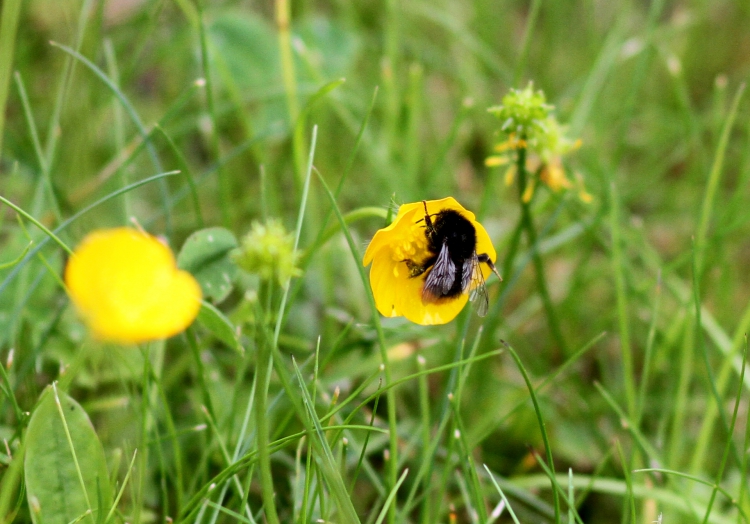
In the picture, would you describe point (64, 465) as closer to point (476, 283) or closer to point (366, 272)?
point (476, 283)

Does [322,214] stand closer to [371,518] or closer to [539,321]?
[539,321]

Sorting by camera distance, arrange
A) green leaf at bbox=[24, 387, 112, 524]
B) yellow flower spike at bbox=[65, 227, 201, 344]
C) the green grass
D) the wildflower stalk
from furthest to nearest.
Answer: the wildflower stalk < the green grass < green leaf at bbox=[24, 387, 112, 524] < yellow flower spike at bbox=[65, 227, 201, 344]

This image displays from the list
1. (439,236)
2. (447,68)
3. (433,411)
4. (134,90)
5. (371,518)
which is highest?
(447,68)

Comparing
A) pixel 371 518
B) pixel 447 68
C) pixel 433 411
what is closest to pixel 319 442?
pixel 371 518

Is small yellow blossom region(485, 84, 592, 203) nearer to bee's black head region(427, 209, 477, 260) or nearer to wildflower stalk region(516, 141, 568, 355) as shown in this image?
wildflower stalk region(516, 141, 568, 355)

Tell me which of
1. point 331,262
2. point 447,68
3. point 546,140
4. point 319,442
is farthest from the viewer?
point 447,68

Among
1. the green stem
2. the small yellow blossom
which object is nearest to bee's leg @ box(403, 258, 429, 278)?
the small yellow blossom
